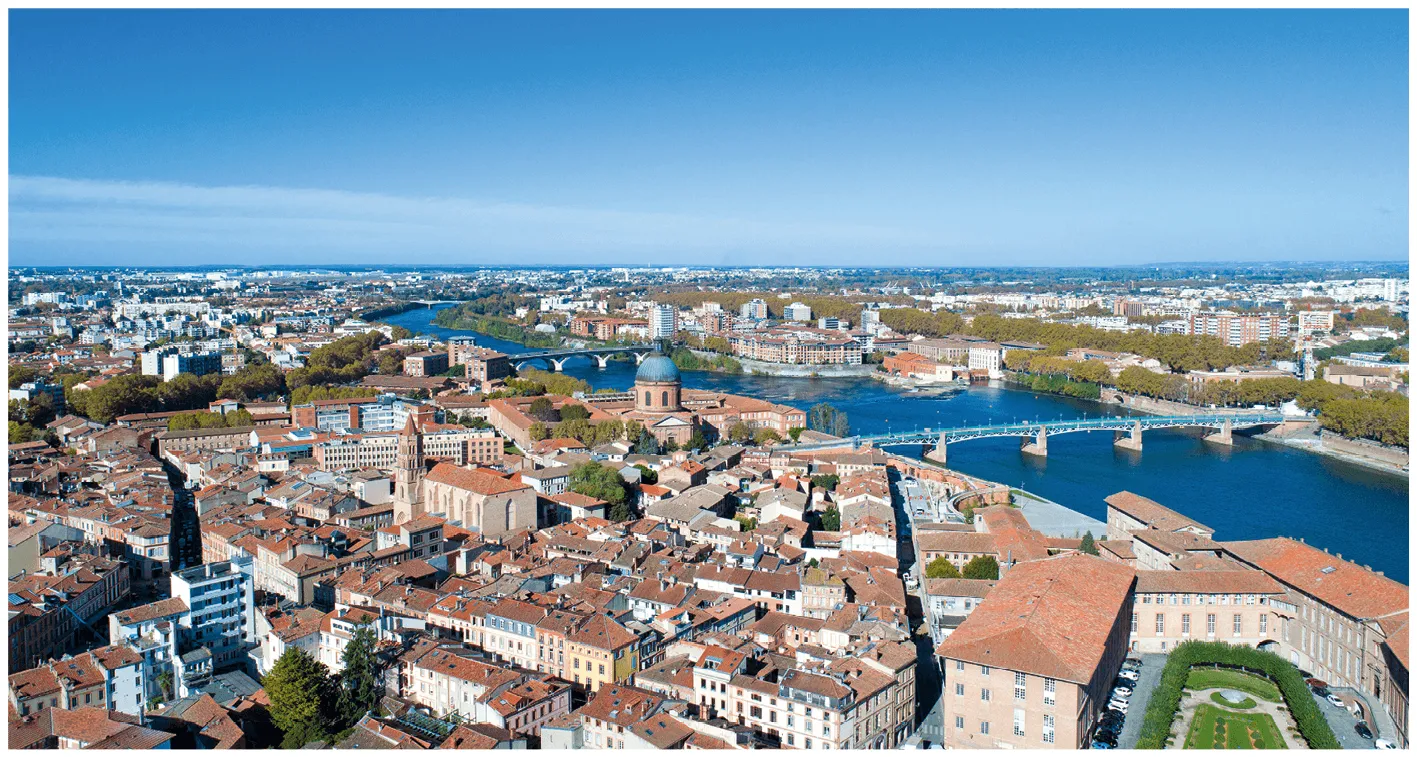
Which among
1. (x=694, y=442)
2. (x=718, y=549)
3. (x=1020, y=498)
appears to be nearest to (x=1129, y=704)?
(x=718, y=549)

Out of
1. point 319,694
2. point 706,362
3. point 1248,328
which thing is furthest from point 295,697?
point 1248,328

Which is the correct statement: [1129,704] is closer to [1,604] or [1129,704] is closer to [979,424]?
[1,604]

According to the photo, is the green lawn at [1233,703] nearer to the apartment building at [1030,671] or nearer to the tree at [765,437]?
the apartment building at [1030,671]

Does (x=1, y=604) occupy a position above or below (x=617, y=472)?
above

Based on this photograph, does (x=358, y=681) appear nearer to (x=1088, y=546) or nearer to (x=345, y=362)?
(x=1088, y=546)

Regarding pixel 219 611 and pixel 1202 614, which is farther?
pixel 1202 614

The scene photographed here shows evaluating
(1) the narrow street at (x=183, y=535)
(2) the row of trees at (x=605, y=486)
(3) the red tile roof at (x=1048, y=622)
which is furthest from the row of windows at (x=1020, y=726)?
(1) the narrow street at (x=183, y=535)

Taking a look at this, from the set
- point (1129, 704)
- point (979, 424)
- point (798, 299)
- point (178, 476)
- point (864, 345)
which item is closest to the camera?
point (1129, 704)
